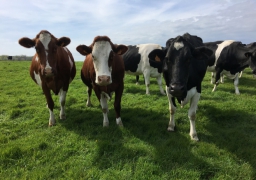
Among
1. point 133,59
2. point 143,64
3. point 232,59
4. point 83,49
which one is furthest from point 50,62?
point 232,59

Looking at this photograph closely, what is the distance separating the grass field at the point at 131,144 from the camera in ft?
11.3

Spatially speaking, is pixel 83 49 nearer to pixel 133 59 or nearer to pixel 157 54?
pixel 157 54

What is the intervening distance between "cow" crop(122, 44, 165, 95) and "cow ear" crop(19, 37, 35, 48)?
16.0 ft

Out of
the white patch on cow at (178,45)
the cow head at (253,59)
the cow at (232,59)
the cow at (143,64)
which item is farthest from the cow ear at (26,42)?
the cow head at (253,59)

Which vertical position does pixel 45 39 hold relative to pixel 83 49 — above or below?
above

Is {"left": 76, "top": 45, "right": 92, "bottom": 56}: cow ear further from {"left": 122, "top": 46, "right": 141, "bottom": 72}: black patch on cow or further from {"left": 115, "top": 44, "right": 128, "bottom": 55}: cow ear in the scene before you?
{"left": 122, "top": 46, "right": 141, "bottom": 72}: black patch on cow

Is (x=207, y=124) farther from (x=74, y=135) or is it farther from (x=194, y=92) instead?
(x=74, y=135)

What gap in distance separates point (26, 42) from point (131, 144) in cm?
369

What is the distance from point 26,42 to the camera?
5.28 m

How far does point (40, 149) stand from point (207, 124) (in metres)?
4.00

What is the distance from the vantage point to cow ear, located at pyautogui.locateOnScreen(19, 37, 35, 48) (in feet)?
17.2

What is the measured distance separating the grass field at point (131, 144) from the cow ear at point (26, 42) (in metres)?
2.10

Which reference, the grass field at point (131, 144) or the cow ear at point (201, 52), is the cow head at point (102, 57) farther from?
the cow ear at point (201, 52)

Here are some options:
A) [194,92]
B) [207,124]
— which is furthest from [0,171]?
[207,124]
